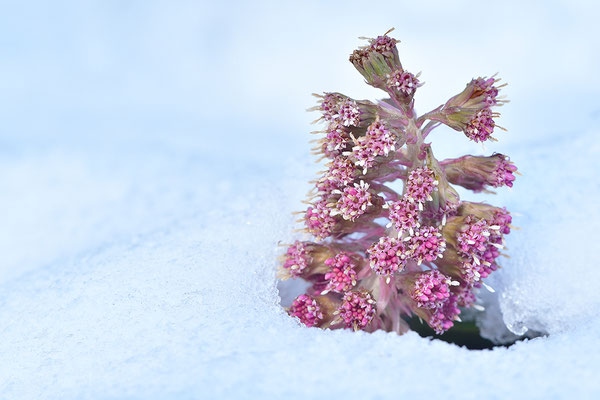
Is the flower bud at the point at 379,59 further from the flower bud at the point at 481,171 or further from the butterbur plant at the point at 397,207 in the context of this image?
the flower bud at the point at 481,171

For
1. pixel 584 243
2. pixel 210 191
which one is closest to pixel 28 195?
pixel 210 191

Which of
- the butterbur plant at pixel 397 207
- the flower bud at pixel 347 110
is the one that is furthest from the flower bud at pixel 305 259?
the flower bud at pixel 347 110

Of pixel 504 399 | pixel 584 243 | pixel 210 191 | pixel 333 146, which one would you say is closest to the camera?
pixel 504 399

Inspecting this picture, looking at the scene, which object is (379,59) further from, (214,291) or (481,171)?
(214,291)

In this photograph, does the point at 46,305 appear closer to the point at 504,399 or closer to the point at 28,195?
the point at 28,195

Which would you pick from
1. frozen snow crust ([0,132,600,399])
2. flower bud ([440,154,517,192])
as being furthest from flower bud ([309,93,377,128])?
frozen snow crust ([0,132,600,399])
